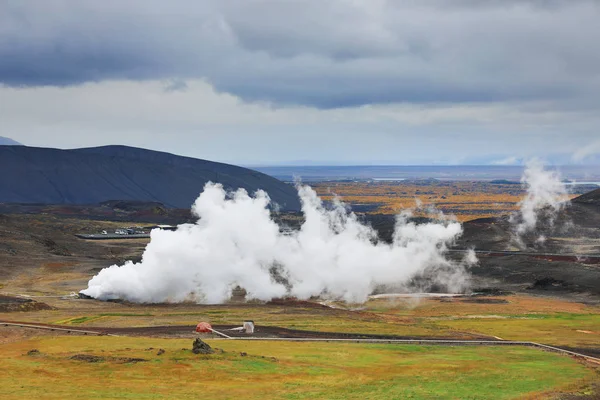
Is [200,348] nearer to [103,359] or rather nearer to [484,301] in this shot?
[103,359]

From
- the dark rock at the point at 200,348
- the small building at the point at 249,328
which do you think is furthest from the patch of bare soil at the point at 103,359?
the small building at the point at 249,328

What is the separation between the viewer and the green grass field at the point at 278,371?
57.4 m

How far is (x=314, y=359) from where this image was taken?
72125mm

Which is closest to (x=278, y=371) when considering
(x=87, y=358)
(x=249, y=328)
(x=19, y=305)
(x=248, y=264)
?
(x=87, y=358)

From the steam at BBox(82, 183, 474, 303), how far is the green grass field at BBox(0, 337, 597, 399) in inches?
1836

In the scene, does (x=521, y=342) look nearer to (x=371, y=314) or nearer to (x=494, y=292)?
(x=371, y=314)

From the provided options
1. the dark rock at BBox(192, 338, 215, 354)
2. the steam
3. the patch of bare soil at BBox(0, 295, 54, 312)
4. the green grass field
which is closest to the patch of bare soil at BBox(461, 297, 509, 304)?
the steam

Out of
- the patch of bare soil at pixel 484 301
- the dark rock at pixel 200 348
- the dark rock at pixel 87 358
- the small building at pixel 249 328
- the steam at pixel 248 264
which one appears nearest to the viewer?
the dark rock at pixel 87 358

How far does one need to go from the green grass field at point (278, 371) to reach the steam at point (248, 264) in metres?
46.6

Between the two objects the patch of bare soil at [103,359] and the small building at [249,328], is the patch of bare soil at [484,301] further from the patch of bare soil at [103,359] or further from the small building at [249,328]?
the patch of bare soil at [103,359]

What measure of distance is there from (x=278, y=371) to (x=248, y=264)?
71.0 metres

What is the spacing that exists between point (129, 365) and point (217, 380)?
8952mm

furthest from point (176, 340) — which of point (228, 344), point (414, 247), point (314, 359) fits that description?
point (414, 247)

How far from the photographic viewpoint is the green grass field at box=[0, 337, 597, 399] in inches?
2259
